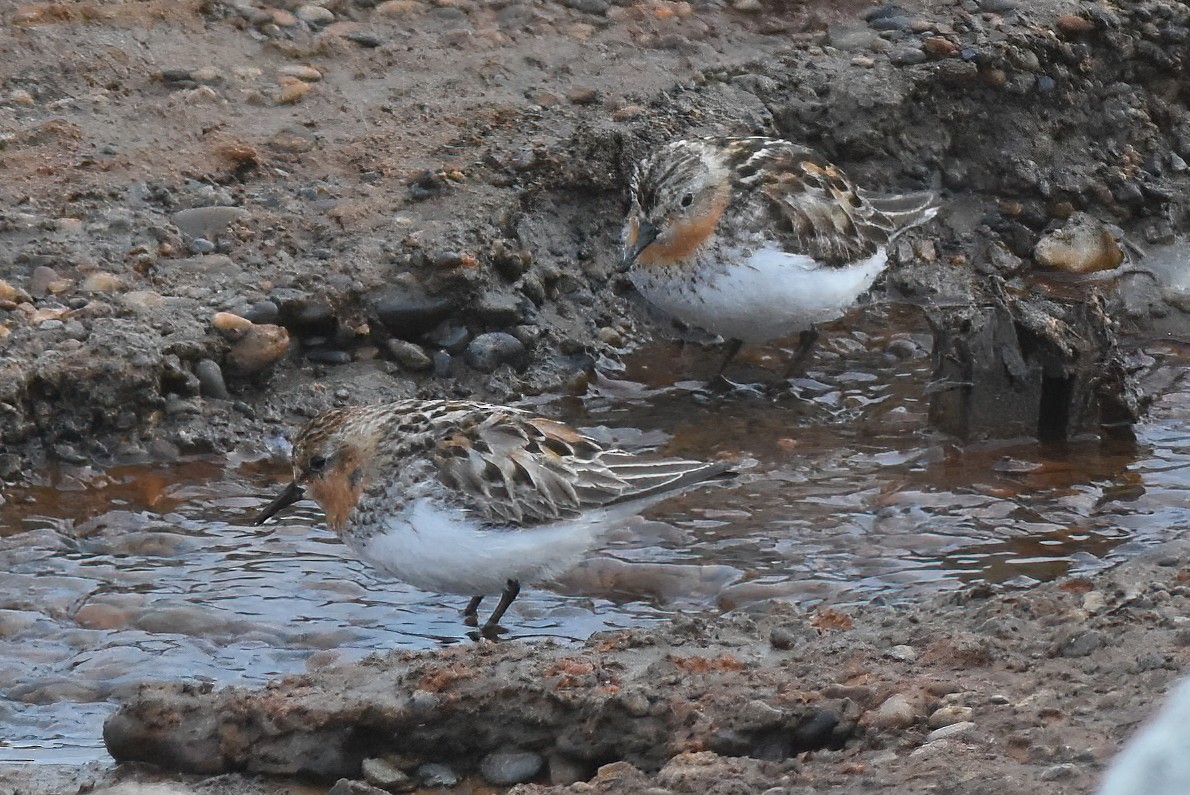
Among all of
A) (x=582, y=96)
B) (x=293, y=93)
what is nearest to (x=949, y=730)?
(x=582, y=96)

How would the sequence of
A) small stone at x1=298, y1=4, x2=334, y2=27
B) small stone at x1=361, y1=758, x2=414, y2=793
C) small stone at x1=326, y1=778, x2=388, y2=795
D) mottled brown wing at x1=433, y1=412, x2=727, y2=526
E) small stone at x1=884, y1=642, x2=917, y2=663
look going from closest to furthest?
small stone at x1=326, y1=778, x2=388, y2=795 → small stone at x1=361, y1=758, x2=414, y2=793 → small stone at x1=884, y1=642, x2=917, y2=663 → mottled brown wing at x1=433, y1=412, x2=727, y2=526 → small stone at x1=298, y1=4, x2=334, y2=27

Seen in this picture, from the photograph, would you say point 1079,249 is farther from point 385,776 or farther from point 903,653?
point 385,776

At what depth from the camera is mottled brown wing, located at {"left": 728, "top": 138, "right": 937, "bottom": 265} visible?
9.23m

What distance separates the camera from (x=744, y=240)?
357 inches

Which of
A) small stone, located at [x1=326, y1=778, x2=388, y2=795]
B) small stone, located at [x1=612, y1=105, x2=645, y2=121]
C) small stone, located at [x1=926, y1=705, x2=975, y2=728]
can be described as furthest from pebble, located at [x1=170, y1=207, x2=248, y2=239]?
small stone, located at [x1=926, y1=705, x2=975, y2=728]

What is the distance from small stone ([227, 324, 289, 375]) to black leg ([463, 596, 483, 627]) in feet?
7.05

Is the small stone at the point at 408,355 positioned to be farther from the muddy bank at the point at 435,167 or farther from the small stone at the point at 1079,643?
the small stone at the point at 1079,643

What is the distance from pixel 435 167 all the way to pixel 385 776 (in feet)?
17.6

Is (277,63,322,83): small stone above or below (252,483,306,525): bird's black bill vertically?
above

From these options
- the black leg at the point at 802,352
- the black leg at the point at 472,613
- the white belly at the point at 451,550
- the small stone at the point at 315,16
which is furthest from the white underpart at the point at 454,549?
the small stone at the point at 315,16

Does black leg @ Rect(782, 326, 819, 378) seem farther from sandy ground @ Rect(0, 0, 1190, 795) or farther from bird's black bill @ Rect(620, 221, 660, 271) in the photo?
bird's black bill @ Rect(620, 221, 660, 271)

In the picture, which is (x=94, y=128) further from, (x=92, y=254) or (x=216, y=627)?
(x=216, y=627)

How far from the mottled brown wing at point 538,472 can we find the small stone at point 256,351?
6.36 feet

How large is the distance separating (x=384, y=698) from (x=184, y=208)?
4771 millimetres
